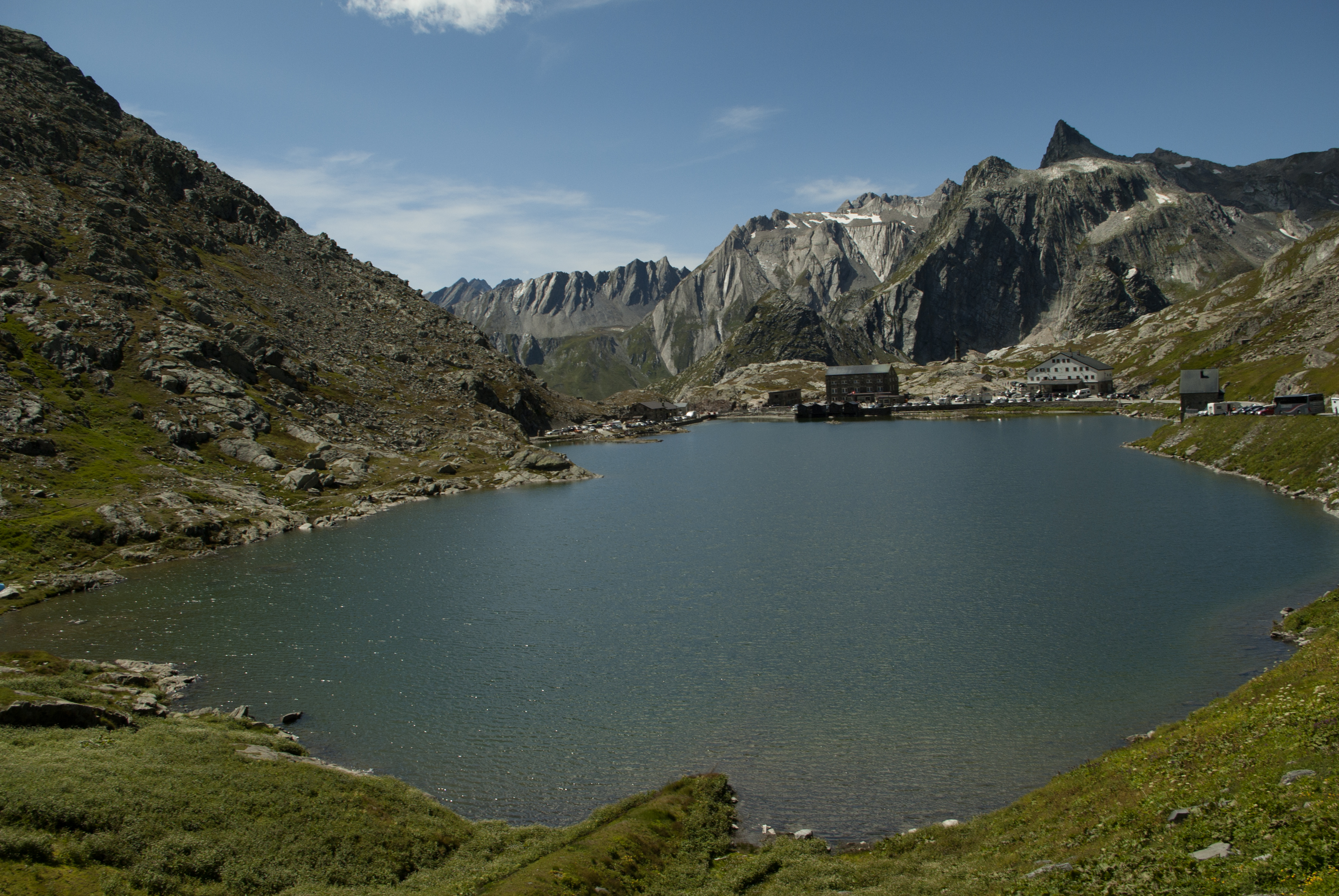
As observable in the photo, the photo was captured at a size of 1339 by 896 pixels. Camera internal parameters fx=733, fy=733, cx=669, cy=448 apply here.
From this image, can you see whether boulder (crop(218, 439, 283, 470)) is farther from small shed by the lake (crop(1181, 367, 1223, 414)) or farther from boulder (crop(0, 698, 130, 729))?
small shed by the lake (crop(1181, 367, 1223, 414))

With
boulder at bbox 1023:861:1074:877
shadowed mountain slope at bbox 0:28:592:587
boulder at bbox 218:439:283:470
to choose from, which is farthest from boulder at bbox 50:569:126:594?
boulder at bbox 1023:861:1074:877

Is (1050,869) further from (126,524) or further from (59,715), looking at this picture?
(126,524)

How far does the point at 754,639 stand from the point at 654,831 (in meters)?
21.7

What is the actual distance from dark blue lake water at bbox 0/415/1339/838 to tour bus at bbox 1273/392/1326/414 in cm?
2157

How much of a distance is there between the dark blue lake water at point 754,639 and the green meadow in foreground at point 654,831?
314 cm

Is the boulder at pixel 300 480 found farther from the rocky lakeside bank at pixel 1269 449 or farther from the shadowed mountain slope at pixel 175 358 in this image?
the rocky lakeside bank at pixel 1269 449

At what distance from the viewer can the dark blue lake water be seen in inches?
1184

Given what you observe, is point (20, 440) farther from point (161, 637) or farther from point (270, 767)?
point (270, 767)

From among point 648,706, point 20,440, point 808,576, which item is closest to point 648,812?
point 648,706

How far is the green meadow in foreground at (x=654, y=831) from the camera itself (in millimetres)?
15016

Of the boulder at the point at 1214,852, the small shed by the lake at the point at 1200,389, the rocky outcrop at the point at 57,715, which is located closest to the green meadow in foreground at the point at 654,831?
the boulder at the point at 1214,852

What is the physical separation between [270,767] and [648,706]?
17.0 m

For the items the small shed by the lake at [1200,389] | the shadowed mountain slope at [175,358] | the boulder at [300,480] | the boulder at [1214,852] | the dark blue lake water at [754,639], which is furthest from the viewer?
the small shed by the lake at [1200,389]

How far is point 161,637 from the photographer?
47156mm
